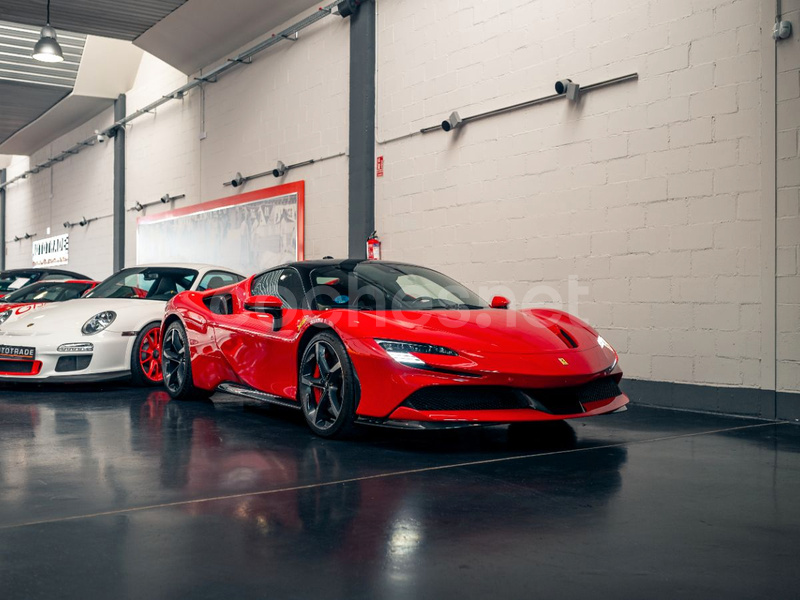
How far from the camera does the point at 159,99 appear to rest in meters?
14.9

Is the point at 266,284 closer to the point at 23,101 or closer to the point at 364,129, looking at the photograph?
the point at 364,129

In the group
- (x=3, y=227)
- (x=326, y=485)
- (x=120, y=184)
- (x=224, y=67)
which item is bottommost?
(x=326, y=485)

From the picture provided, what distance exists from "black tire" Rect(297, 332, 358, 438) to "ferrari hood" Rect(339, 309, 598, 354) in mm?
195

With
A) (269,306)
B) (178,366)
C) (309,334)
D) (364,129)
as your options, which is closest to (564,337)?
(309,334)

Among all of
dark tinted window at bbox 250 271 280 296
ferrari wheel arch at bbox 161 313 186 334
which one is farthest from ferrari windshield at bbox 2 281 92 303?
dark tinted window at bbox 250 271 280 296

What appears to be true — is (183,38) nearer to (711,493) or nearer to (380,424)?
(380,424)

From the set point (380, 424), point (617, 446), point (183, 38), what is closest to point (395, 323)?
point (380, 424)

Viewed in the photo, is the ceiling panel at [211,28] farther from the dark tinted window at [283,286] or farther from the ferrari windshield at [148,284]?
the dark tinted window at [283,286]

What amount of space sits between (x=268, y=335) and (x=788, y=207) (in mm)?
3652

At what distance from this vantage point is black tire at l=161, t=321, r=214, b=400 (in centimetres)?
652

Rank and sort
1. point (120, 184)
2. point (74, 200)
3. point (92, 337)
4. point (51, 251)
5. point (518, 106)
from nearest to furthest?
1. point (92, 337)
2. point (518, 106)
3. point (120, 184)
4. point (74, 200)
5. point (51, 251)

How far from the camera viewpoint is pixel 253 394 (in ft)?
18.0

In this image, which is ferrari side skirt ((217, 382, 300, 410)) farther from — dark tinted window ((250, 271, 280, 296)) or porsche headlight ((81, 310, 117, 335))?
porsche headlight ((81, 310, 117, 335))

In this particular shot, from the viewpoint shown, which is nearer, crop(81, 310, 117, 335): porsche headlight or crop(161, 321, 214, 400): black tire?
crop(161, 321, 214, 400): black tire
